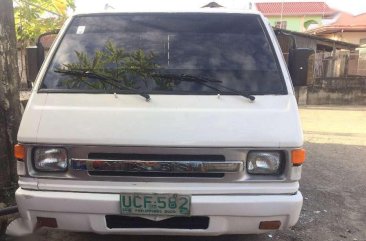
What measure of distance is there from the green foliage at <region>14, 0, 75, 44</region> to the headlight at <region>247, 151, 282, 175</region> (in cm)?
530

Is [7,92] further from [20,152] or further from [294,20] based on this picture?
[294,20]

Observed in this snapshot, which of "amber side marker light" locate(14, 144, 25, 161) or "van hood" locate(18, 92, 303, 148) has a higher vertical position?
"van hood" locate(18, 92, 303, 148)

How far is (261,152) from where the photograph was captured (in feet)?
9.70

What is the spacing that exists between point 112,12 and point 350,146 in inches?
255

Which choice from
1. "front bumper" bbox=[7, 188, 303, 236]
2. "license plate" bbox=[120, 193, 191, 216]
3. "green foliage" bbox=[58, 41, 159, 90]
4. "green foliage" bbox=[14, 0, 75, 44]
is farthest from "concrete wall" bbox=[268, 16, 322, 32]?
"license plate" bbox=[120, 193, 191, 216]

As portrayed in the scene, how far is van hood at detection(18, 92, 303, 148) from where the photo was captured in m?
2.90

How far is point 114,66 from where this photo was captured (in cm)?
345

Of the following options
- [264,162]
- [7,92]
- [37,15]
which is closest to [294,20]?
[37,15]

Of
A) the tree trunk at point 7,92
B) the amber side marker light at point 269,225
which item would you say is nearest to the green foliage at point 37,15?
the tree trunk at point 7,92

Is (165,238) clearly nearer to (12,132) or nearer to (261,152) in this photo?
(261,152)

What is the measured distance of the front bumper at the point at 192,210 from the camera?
9.50ft

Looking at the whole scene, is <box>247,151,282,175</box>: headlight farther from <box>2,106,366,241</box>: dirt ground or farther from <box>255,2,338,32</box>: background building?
<box>255,2,338,32</box>: background building

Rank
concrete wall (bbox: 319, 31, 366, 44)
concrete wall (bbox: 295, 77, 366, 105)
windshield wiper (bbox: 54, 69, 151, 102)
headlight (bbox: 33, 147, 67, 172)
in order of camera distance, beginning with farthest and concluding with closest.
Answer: concrete wall (bbox: 319, 31, 366, 44) < concrete wall (bbox: 295, 77, 366, 105) < windshield wiper (bbox: 54, 69, 151, 102) < headlight (bbox: 33, 147, 67, 172)

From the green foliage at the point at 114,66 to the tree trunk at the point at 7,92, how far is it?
1287mm
